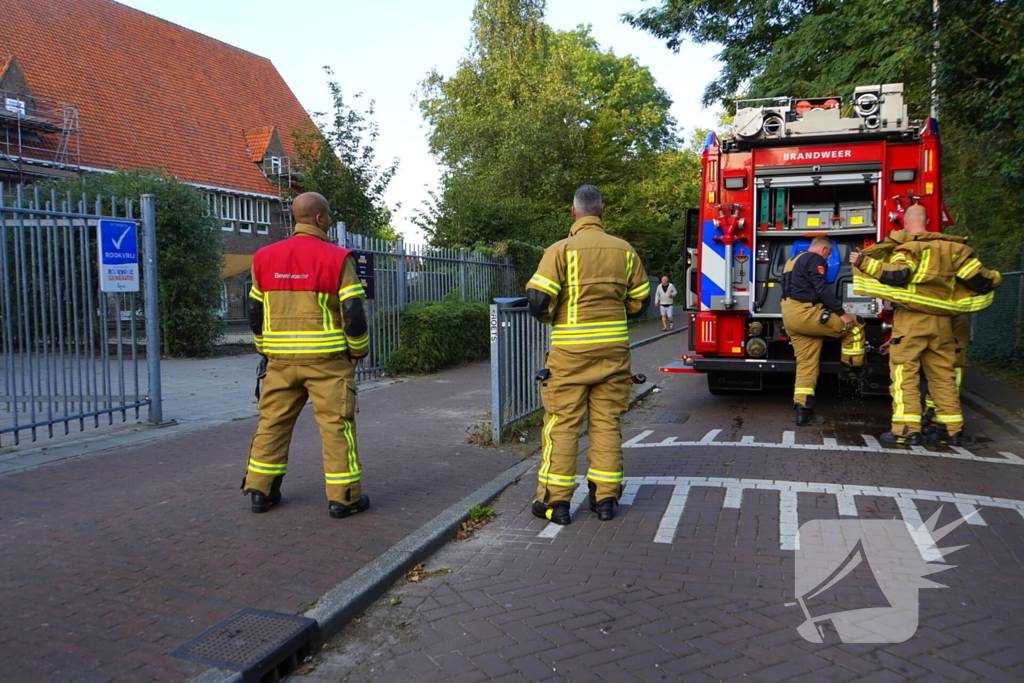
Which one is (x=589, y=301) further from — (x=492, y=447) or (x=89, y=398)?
(x=89, y=398)

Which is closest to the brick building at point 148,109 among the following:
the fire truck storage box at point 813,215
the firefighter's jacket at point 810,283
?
the fire truck storage box at point 813,215

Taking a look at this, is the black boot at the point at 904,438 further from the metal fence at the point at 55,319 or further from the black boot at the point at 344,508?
the metal fence at the point at 55,319

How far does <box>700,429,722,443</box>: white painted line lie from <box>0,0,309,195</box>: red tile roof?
887 inches

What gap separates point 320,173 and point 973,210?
16.1m

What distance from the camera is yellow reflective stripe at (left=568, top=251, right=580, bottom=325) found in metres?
4.86

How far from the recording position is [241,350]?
17.8 meters

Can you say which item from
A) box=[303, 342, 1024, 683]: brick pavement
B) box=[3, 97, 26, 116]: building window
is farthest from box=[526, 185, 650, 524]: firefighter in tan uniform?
box=[3, 97, 26, 116]: building window

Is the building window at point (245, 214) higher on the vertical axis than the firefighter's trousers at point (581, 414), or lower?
higher

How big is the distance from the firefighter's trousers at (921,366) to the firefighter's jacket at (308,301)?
15.8ft

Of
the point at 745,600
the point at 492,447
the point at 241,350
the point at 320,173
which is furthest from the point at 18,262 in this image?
the point at 320,173

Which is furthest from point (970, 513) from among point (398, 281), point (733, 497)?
point (398, 281)

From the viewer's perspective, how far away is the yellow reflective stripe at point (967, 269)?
6.80 m

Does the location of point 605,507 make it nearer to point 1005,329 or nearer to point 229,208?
point 1005,329

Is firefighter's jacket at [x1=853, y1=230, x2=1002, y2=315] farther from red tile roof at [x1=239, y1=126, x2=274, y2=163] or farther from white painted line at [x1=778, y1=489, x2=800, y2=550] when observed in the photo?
red tile roof at [x1=239, y1=126, x2=274, y2=163]
